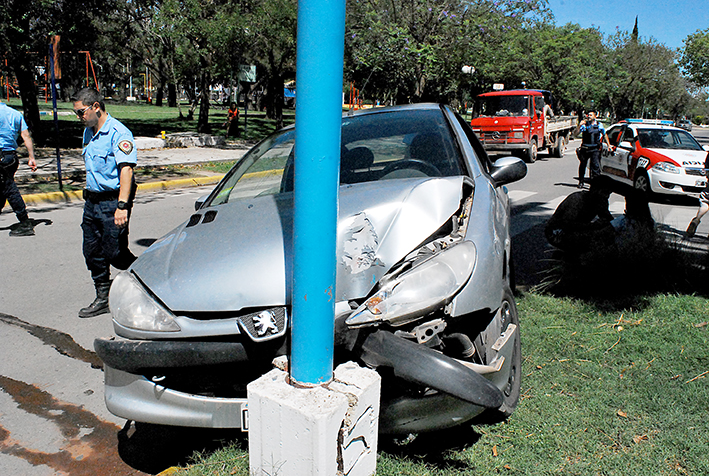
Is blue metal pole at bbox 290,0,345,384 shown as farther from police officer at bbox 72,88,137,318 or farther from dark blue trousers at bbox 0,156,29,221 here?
dark blue trousers at bbox 0,156,29,221

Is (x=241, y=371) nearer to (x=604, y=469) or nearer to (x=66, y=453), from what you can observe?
(x=66, y=453)

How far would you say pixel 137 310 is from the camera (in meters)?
2.68

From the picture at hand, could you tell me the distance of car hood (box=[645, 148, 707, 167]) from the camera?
1254 centimetres

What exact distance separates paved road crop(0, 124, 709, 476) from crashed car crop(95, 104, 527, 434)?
57 cm

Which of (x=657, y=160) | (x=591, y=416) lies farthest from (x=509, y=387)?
(x=657, y=160)

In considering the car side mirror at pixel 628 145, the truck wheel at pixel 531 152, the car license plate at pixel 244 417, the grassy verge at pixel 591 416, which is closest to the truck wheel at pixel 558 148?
the truck wheel at pixel 531 152

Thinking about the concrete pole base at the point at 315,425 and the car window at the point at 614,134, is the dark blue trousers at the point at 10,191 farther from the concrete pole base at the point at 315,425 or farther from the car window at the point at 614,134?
the car window at the point at 614,134

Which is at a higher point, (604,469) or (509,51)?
(509,51)

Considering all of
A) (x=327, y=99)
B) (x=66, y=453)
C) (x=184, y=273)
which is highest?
(x=327, y=99)

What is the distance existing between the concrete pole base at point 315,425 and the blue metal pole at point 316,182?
106mm

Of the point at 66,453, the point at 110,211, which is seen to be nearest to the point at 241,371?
the point at 66,453

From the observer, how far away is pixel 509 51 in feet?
107

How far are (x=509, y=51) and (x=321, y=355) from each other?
3323 cm

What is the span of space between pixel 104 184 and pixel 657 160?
465 inches
